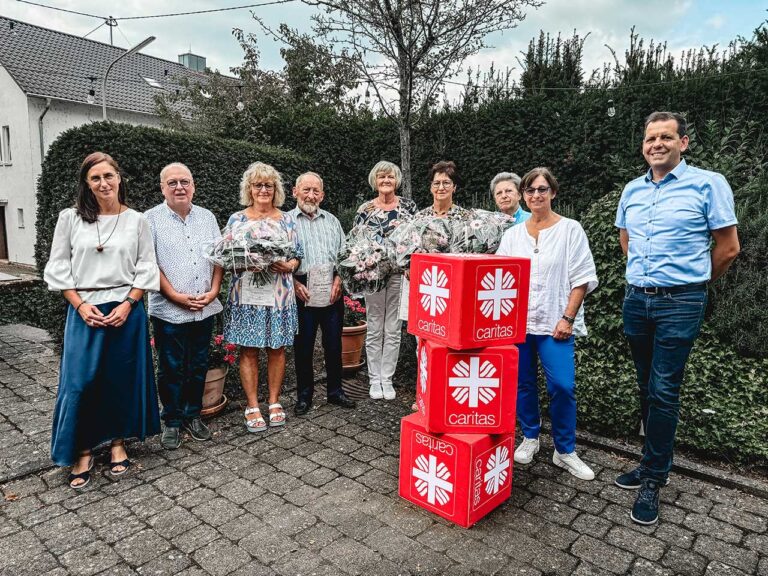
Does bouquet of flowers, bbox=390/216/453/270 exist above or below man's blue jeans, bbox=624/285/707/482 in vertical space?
above

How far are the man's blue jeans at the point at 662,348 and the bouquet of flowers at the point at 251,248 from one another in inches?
96.4

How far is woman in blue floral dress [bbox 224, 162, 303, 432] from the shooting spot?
13.3 feet

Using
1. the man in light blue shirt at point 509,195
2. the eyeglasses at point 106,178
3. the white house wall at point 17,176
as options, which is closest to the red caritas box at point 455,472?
the man in light blue shirt at point 509,195

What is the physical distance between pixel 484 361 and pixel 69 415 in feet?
8.69

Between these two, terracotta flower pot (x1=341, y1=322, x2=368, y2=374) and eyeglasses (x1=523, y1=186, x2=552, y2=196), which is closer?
eyeglasses (x1=523, y1=186, x2=552, y2=196)

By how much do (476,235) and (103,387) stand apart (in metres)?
2.78

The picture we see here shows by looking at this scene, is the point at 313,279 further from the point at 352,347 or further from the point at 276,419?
the point at 352,347

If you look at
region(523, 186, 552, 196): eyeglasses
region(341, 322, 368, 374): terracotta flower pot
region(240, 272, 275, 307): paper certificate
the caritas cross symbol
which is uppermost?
region(523, 186, 552, 196): eyeglasses

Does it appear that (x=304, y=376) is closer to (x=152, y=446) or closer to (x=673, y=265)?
(x=152, y=446)

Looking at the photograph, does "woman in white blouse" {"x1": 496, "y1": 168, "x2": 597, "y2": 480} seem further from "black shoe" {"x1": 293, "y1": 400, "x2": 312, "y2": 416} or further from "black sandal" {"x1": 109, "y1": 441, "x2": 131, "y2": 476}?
"black sandal" {"x1": 109, "y1": 441, "x2": 131, "y2": 476}

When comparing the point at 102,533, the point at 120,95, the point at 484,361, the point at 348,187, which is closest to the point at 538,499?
the point at 484,361

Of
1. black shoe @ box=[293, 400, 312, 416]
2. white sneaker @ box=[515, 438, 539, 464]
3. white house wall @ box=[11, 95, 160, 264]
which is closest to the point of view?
white sneaker @ box=[515, 438, 539, 464]

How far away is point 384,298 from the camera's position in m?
4.79

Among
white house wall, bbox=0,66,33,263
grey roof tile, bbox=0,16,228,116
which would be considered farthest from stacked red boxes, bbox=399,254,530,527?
white house wall, bbox=0,66,33,263
